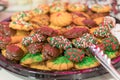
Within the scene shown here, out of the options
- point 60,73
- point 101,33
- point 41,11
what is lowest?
point 60,73

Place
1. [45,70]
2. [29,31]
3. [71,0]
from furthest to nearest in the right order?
[71,0] < [29,31] < [45,70]

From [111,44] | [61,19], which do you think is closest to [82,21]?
[61,19]

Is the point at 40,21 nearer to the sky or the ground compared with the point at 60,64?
nearer to the sky

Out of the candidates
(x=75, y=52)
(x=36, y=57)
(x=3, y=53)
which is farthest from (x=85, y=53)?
(x=3, y=53)

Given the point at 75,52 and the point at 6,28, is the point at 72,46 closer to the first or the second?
the point at 75,52

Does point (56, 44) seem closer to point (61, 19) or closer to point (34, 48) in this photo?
point (34, 48)

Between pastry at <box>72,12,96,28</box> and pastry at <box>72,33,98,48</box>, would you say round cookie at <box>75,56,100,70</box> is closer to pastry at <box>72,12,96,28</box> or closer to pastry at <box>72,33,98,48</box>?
pastry at <box>72,33,98,48</box>
